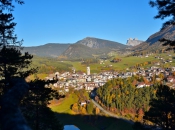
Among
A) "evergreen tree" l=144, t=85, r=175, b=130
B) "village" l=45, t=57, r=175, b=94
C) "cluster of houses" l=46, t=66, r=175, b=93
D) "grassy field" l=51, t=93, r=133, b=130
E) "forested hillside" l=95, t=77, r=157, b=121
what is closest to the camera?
"evergreen tree" l=144, t=85, r=175, b=130

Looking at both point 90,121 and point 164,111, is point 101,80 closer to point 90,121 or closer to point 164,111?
point 90,121

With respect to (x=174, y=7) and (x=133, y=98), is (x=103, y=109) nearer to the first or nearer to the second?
(x=133, y=98)

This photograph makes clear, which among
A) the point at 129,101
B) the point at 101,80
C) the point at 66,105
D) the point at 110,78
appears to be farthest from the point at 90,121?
the point at 110,78

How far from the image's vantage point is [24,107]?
566 inches

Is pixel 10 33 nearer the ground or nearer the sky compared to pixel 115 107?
nearer the sky

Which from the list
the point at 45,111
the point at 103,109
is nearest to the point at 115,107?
the point at 103,109

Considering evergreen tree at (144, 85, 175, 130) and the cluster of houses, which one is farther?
the cluster of houses

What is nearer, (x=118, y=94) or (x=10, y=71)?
(x=10, y=71)

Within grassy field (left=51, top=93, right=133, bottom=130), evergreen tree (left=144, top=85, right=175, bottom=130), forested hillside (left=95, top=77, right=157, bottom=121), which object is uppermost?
evergreen tree (left=144, top=85, right=175, bottom=130)

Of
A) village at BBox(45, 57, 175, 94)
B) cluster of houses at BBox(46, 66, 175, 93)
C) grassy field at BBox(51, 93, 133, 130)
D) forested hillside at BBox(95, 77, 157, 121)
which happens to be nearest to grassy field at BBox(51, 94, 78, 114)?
grassy field at BBox(51, 93, 133, 130)

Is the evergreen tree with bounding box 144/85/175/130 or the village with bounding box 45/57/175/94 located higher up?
the evergreen tree with bounding box 144/85/175/130

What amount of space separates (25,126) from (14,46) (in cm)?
1407

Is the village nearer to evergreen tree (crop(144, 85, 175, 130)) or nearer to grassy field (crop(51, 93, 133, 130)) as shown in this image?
grassy field (crop(51, 93, 133, 130))

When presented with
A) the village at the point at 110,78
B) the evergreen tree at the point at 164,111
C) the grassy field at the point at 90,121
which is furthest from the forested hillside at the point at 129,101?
the evergreen tree at the point at 164,111
